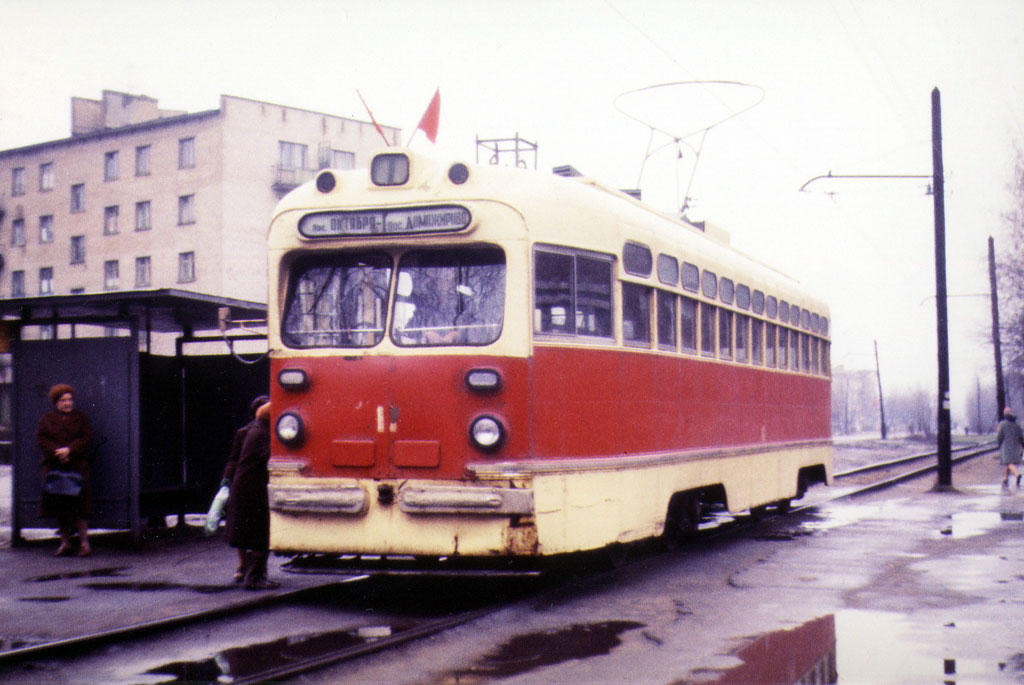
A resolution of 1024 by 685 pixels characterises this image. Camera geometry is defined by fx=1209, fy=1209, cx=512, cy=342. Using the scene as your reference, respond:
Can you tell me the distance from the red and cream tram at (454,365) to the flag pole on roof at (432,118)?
185cm

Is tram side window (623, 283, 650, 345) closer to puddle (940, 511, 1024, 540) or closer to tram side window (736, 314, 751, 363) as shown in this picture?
tram side window (736, 314, 751, 363)

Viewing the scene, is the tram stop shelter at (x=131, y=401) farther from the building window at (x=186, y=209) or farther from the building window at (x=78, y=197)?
the building window at (x=78, y=197)

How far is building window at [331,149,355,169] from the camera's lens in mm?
59062

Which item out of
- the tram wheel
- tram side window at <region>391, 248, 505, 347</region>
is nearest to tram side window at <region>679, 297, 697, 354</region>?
the tram wheel

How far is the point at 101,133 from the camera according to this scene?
60.3 m

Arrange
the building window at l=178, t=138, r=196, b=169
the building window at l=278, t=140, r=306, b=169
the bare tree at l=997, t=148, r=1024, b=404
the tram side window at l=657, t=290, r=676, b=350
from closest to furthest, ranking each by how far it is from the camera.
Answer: the tram side window at l=657, t=290, r=676, b=350 → the bare tree at l=997, t=148, r=1024, b=404 → the building window at l=178, t=138, r=196, b=169 → the building window at l=278, t=140, r=306, b=169

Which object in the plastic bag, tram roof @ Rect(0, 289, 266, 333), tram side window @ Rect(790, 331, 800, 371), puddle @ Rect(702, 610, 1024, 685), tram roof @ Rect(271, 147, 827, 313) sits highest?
tram roof @ Rect(271, 147, 827, 313)

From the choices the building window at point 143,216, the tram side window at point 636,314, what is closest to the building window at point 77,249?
the building window at point 143,216

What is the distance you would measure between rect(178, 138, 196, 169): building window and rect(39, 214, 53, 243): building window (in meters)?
10.8

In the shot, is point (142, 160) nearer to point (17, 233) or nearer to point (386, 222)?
point (17, 233)

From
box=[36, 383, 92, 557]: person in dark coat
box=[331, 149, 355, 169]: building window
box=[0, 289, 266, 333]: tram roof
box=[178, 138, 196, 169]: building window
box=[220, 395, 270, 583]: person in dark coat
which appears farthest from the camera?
box=[331, 149, 355, 169]: building window

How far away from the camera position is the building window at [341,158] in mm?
59062

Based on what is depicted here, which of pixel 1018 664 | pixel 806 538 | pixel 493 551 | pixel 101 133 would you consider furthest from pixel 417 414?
pixel 101 133

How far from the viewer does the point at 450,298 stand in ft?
29.2
